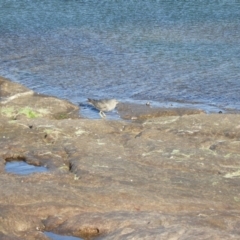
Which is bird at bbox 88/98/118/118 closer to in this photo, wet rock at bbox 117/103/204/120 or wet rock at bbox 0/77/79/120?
wet rock at bbox 117/103/204/120

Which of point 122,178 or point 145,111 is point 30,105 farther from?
point 122,178

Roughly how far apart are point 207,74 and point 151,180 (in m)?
12.7

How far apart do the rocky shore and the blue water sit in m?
4.62

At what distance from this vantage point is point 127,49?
105 feet

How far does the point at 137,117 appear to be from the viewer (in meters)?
21.8

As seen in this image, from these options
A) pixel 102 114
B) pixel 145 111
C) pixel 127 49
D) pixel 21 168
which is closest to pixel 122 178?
pixel 21 168

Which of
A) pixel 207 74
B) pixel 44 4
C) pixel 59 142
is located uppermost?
pixel 59 142

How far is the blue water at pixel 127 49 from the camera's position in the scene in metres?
25.7

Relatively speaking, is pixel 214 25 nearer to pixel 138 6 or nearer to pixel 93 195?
pixel 138 6

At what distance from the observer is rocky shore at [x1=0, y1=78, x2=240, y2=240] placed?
1362cm

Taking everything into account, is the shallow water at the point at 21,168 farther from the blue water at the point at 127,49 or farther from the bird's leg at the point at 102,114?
the blue water at the point at 127,49

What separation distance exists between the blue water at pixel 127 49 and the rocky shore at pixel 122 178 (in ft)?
15.2

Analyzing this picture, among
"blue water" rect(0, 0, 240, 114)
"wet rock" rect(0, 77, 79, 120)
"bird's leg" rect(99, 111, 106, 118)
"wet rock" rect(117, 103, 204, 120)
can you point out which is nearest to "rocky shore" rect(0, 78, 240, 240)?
"wet rock" rect(0, 77, 79, 120)

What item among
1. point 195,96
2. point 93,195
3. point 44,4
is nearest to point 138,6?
point 44,4
